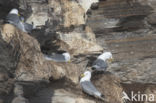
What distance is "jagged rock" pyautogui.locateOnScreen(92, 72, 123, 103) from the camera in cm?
432

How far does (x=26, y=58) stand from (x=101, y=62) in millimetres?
2247

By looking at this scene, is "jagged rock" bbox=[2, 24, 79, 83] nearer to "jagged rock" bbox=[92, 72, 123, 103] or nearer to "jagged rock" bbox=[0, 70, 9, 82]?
"jagged rock" bbox=[0, 70, 9, 82]

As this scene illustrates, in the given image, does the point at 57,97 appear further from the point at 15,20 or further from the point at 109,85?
the point at 109,85

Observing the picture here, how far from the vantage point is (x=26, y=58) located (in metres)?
2.86

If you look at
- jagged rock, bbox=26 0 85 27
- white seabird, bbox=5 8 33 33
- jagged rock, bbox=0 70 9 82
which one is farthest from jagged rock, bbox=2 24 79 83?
jagged rock, bbox=26 0 85 27

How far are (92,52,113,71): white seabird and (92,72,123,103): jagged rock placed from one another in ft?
0.44

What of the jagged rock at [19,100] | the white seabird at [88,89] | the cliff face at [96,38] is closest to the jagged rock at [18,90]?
the jagged rock at [19,100]

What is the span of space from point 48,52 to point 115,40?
5.63 ft

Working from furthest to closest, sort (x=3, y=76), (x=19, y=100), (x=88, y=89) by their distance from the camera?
(x=88, y=89), (x=19, y=100), (x=3, y=76)

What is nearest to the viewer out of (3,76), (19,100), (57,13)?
(3,76)

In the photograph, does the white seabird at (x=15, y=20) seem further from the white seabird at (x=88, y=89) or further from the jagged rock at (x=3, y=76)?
the white seabird at (x=88, y=89)

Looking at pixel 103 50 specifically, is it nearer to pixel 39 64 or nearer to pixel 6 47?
pixel 39 64

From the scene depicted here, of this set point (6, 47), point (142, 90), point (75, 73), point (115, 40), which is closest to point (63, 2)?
point (115, 40)

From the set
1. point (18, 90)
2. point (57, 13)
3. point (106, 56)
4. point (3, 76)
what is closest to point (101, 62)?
point (106, 56)
